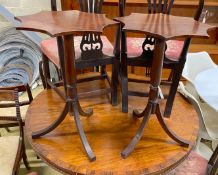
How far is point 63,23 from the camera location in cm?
103

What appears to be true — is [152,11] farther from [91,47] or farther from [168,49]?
[91,47]

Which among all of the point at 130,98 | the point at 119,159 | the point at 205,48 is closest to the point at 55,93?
the point at 130,98

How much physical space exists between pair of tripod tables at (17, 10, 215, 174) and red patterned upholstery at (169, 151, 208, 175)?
154 millimetres

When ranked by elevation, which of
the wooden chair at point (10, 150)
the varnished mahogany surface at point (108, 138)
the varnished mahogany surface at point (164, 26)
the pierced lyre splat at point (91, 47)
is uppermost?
the varnished mahogany surface at point (164, 26)

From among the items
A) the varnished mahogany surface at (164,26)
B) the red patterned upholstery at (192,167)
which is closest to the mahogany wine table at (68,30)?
the varnished mahogany surface at (164,26)

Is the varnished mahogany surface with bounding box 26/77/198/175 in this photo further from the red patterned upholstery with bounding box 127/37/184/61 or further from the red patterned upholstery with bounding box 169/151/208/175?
the red patterned upholstery with bounding box 127/37/184/61

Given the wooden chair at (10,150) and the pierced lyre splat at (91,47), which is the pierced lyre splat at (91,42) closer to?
the pierced lyre splat at (91,47)

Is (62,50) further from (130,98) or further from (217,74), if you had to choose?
(217,74)

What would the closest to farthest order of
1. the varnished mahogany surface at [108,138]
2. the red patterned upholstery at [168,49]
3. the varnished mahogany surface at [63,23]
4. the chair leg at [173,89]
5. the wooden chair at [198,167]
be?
the varnished mahogany surface at [63,23] < the varnished mahogany surface at [108,138] < the wooden chair at [198,167] < the chair leg at [173,89] < the red patterned upholstery at [168,49]

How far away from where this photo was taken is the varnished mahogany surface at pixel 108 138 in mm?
1075

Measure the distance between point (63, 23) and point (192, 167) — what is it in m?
0.98

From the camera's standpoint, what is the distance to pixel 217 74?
175 cm

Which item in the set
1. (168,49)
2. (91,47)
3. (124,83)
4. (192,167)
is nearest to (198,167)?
(192,167)

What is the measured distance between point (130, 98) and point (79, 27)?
0.71m
